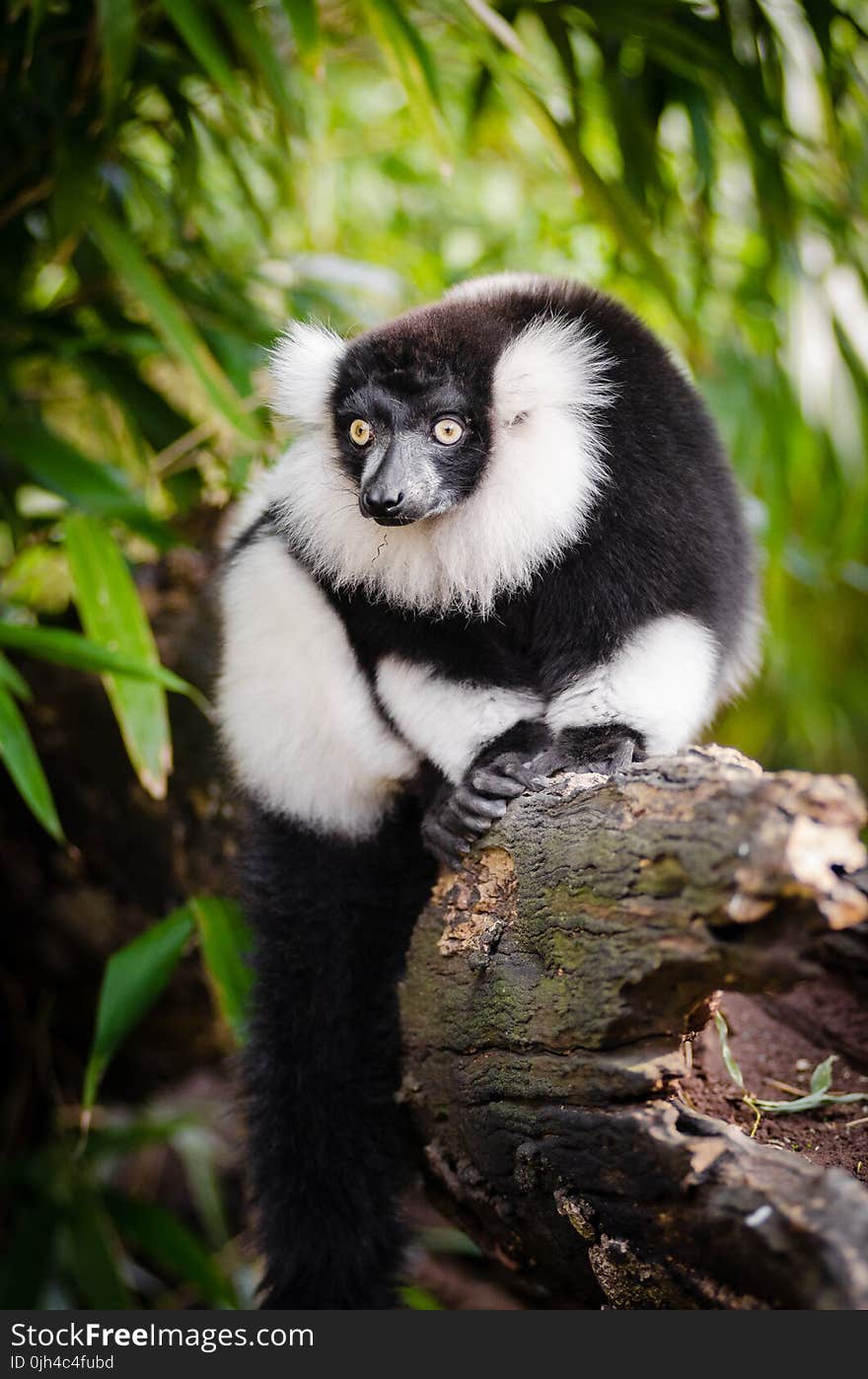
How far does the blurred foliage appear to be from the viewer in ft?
8.71

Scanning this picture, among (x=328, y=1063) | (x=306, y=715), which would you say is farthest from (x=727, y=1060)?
(x=306, y=715)

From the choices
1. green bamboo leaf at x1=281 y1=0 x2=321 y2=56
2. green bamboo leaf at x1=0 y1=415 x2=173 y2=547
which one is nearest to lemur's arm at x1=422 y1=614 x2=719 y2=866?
green bamboo leaf at x1=0 y1=415 x2=173 y2=547

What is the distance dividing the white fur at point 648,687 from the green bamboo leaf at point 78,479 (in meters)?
1.35

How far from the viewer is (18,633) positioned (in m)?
2.54

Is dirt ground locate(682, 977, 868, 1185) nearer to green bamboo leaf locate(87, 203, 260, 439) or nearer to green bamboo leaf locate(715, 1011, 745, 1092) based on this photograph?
green bamboo leaf locate(715, 1011, 745, 1092)

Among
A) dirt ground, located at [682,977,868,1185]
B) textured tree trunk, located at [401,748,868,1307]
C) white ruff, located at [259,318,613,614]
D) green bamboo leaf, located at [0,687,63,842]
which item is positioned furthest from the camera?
green bamboo leaf, located at [0,687,63,842]

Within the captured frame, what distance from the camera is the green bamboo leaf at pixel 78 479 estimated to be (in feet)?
9.89

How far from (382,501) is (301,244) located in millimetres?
2911

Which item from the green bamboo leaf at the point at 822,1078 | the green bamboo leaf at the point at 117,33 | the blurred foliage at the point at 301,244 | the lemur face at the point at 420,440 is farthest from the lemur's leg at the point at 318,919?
the green bamboo leaf at the point at 117,33

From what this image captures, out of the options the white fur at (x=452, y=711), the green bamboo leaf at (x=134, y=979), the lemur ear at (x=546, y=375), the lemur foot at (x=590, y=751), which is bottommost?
the green bamboo leaf at (x=134, y=979)

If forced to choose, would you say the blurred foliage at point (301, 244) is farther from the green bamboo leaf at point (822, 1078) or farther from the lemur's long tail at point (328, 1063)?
the green bamboo leaf at point (822, 1078)

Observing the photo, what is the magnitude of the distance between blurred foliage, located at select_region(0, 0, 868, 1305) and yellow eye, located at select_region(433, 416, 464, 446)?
0.69m

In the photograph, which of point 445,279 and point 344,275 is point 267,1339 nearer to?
point 344,275

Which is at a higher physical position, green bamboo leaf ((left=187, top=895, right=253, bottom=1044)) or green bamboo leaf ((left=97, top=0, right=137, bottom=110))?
green bamboo leaf ((left=97, top=0, right=137, bottom=110))
